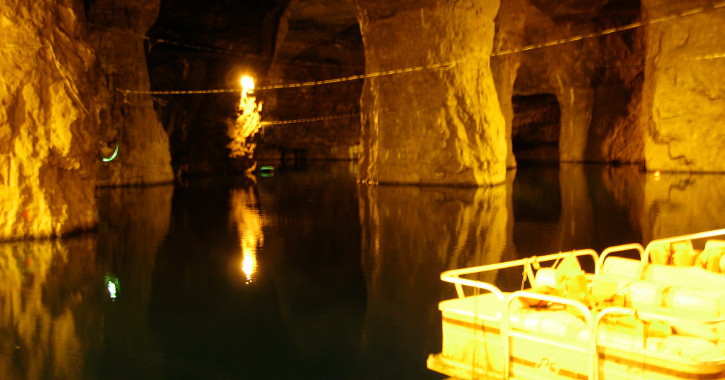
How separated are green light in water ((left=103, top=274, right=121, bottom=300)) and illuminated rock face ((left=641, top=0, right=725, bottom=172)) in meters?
13.9

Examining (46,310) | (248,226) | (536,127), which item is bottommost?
(46,310)

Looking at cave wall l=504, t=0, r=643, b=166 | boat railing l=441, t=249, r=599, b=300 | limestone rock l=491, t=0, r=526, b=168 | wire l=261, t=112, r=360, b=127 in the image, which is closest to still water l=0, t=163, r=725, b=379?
boat railing l=441, t=249, r=599, b=300

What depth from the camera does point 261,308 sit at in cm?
552

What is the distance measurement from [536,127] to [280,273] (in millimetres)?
25122

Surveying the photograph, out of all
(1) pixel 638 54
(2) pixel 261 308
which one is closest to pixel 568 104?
(1) pixel 638 54

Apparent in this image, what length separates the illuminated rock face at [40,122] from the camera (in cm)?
888

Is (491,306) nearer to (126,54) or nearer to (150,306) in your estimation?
(150,306)

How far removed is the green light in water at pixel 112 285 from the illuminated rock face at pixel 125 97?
10775 mm

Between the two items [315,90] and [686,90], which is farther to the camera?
[315,90]

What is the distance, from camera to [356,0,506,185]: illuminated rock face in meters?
13.9

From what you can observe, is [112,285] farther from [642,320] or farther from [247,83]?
[247,83]

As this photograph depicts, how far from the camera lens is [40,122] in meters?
9.22

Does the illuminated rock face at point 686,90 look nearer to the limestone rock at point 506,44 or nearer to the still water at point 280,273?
the still water at point 280,273

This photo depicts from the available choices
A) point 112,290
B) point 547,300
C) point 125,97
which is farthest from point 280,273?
point 125,97
